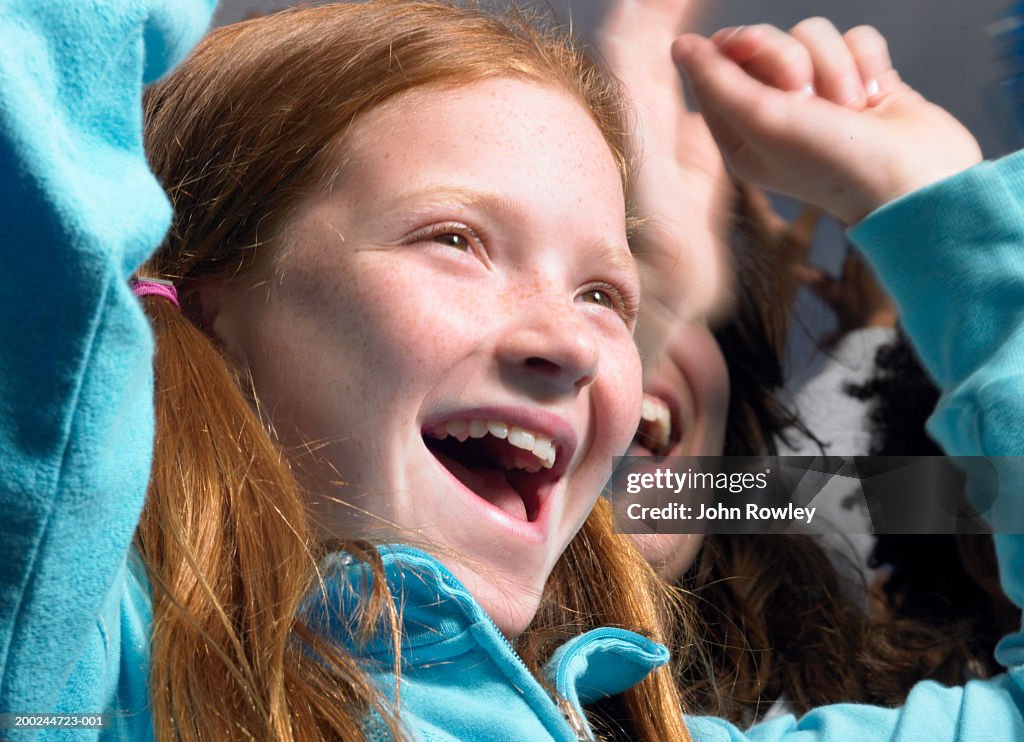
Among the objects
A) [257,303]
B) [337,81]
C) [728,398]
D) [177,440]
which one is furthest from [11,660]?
[728,398]

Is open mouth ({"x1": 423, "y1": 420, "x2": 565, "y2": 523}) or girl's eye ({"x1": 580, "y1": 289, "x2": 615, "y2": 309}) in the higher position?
girl's eye ({"x1": 580, "y1": 289, "x2": 615, "y2": 309})

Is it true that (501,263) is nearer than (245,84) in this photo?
Yes

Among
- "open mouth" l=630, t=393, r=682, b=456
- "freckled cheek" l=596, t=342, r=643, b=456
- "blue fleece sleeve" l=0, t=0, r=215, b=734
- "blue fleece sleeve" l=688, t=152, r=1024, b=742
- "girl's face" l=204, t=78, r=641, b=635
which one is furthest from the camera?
"open mouth" l=630, t=393, r=682, b=456

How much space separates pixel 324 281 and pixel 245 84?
231 millimetres

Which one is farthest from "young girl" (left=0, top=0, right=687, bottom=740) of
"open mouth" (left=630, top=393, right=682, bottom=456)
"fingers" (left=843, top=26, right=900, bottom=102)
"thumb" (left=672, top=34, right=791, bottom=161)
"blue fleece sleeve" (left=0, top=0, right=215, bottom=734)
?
"open mouth" (left=630, top=393, right=682, bottom=456)

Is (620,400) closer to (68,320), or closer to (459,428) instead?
(459,428)

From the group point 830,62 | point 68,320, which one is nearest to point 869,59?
point 830,62

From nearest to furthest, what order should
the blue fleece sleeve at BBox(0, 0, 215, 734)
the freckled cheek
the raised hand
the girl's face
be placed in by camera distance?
1. the blue fleece sleeve at BBox(0, 0, 215, 734)
2. the girl's face
3. the freckled cheek
4. the raised hand

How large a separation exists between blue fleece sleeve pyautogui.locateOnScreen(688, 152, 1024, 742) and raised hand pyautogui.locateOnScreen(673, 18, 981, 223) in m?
0.06

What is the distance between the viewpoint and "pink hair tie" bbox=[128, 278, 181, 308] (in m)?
0.91

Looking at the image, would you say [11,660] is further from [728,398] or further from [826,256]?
[826,256]

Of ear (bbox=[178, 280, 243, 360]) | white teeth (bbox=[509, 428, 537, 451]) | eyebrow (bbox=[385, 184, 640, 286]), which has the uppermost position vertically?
eyebrow (bbox=[385, 184, 640, 286])

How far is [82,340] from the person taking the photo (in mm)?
541

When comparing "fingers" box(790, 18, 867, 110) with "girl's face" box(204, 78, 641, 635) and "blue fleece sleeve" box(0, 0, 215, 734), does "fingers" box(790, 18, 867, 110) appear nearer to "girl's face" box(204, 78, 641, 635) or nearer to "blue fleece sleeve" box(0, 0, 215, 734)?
"girl's face" box(204, 78, 641, 635)
